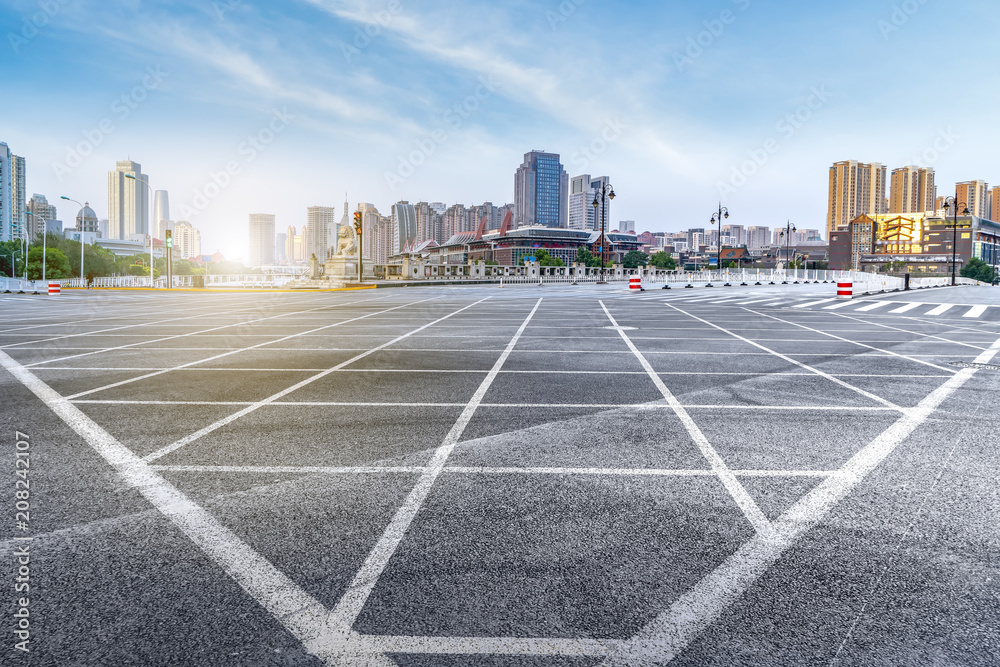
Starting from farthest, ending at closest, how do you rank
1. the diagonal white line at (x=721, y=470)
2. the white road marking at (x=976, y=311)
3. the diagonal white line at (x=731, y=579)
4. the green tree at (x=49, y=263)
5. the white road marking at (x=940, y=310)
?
the green tree at (x=49, y=263) < the white road marking at (x=940, y=310) < the white road marking at (x=976, y=311) < the diagonal white line at (x=721, y=470) < the diagonal white line at (x=731, y=579)

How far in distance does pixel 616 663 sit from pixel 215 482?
3289mm

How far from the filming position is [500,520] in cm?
399

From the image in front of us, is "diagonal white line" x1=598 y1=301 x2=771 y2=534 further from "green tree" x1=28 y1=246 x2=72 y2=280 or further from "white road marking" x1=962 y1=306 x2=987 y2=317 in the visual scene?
"green tree" x1=28 y1=246 x2=72 y2=280

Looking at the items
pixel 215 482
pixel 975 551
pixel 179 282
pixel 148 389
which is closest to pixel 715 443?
pixel 975 551

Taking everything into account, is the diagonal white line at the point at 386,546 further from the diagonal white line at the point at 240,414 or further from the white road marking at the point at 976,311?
the white road marking at the point at 976,311

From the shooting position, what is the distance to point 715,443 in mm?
5789

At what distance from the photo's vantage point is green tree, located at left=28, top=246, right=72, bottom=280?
80.6 metres

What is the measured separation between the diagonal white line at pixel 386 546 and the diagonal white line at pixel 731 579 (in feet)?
3.77

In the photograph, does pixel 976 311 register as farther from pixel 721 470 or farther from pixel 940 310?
pixel 721 470

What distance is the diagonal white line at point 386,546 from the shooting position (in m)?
2.94

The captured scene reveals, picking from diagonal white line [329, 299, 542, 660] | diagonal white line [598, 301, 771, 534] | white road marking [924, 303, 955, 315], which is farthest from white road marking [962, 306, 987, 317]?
diagonal white line [329, 299, 542, 660]

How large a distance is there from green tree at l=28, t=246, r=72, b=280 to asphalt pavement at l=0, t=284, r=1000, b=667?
3459 inches

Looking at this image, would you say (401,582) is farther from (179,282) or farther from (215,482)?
(179,282)

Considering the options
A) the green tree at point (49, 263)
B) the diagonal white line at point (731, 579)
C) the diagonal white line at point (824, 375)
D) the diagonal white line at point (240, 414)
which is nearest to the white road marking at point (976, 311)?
the diagonal white line at point (824, 375)
